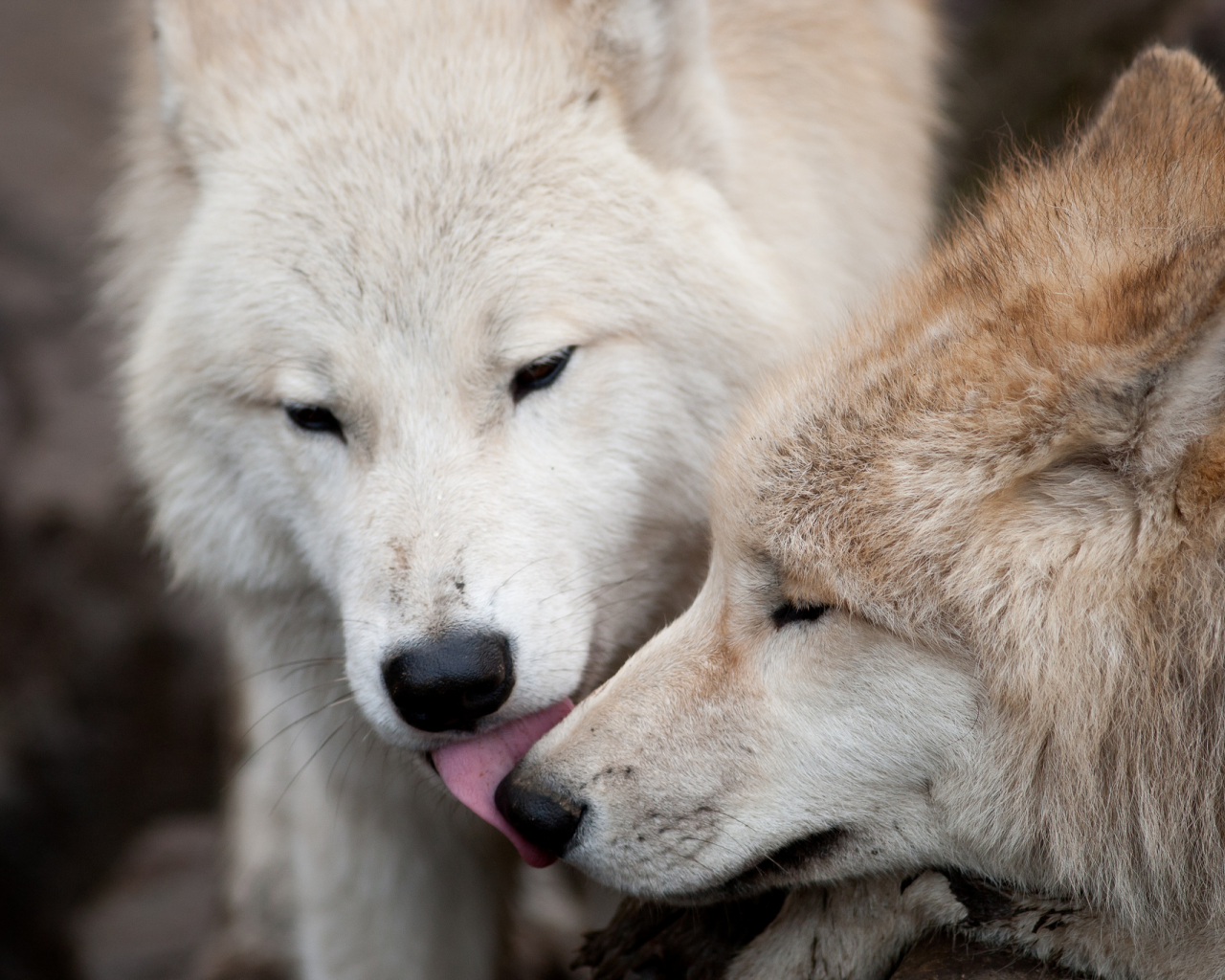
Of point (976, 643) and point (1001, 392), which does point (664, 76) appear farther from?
point (976, 643)

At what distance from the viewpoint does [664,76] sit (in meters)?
3.28

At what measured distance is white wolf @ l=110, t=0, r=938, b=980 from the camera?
9.00 feet

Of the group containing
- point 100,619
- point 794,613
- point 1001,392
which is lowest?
point 100,619

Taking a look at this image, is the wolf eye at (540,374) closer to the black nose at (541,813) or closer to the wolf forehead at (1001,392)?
the wolf forehead at (1001,392)

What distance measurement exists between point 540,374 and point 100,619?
405cm

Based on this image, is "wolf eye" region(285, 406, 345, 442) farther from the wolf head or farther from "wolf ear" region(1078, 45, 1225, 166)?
"wolf ear" region(1078, 45, 1225, 166)

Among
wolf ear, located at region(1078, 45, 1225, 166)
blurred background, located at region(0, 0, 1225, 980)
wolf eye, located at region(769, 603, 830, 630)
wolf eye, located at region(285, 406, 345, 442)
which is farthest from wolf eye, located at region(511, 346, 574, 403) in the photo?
blurred background, located at region(0, 0, 1225, 980)

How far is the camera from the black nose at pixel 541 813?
229 cm

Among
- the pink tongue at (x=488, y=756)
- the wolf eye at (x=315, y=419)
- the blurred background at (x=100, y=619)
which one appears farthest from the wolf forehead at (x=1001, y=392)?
the blurred background at (x=100, y=619)

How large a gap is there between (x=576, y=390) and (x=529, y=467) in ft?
0.76

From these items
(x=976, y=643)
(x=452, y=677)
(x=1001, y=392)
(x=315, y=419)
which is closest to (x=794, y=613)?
(x=976, y=643)

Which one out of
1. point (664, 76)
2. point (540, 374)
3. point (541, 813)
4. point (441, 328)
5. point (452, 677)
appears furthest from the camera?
point (664, 76)

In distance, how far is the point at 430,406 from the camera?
9.26ft

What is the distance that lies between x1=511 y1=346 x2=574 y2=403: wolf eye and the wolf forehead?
57 cm
